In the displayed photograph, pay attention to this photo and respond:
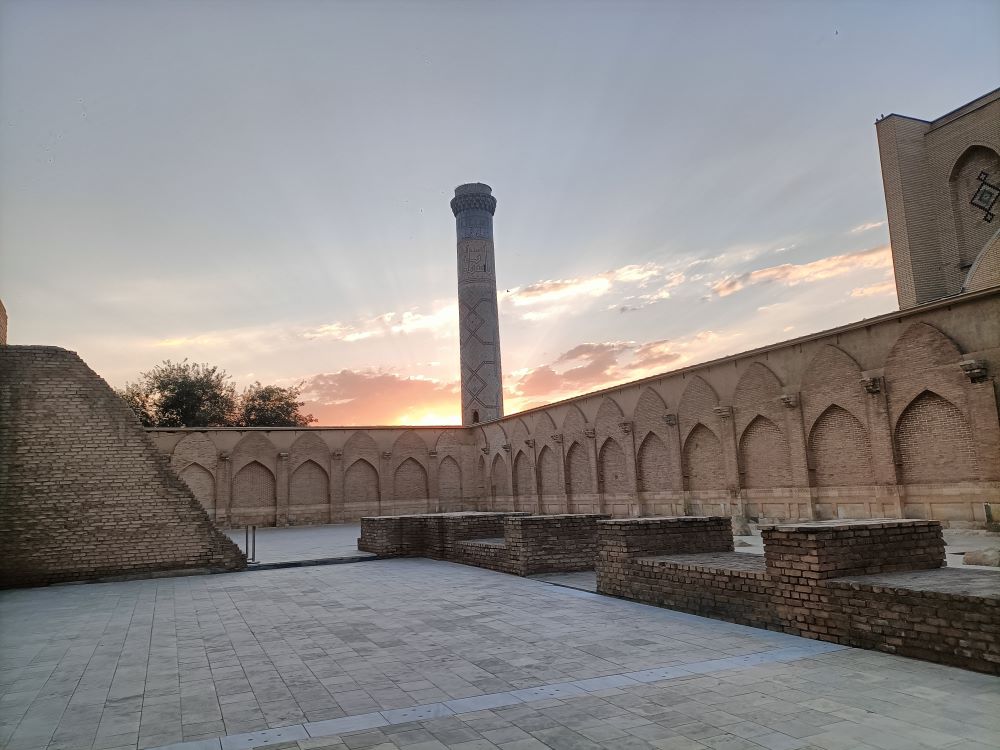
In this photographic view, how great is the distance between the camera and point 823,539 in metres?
5.23

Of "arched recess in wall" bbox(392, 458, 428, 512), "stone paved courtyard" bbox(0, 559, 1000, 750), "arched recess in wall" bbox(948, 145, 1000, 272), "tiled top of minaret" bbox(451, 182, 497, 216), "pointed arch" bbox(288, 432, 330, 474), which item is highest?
"tiled top of minaret" bbox(451, 182, 497, 216)


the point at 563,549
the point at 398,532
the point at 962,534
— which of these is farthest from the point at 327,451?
the point at 962,534

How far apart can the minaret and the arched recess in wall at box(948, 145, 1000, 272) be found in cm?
2215

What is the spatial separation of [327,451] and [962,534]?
→ 22454 mm

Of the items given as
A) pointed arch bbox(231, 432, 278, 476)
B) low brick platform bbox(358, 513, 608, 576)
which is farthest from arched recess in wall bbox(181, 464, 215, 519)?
low brick platform bbox(358, 513, 608, 576)

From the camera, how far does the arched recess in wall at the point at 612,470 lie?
72.6 ft

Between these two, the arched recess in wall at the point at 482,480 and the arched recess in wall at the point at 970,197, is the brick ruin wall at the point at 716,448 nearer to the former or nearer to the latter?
the arched recess in wall at the point at 482,480

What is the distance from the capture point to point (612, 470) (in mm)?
22703

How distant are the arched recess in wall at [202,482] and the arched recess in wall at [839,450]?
69.2ft

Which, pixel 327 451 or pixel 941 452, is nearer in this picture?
pixel 941 452

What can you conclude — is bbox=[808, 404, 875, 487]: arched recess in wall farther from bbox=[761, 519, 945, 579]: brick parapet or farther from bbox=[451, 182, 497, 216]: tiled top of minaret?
bbox=[451, 182, 497, 216]: tiled top of minaret

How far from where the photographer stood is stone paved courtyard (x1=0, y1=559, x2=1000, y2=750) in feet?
11.5

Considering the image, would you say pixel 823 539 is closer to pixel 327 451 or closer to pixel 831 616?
pixel 831 616

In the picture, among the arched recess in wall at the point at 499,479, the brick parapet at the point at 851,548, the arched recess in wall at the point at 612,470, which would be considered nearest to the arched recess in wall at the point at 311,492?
the arched recess in wall at the point at 499,479
